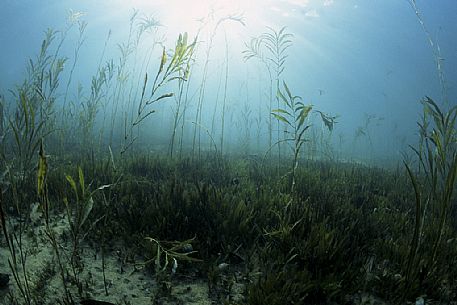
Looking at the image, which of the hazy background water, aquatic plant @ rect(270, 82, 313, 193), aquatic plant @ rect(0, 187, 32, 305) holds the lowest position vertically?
aquatic plant @ rect(0, 187, 32, 305)

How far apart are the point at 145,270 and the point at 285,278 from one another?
3.80ft

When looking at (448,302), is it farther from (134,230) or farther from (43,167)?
(43,167)

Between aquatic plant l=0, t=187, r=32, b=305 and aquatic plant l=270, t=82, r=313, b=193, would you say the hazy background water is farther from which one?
aquatic plant l=0, t=187, r=32, b=305

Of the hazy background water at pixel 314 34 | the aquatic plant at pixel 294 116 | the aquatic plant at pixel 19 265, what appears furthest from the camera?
the hazy background water at pixel 314 34

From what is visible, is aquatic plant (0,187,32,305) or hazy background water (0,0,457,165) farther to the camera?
hazy background water (0,0,457,165)

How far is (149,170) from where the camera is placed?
5973mm

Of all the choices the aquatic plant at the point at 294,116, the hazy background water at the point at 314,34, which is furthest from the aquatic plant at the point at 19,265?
the hazy background water at the point at 314,34

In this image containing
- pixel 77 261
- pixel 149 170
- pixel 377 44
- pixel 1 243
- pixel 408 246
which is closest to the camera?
pixel 77 261

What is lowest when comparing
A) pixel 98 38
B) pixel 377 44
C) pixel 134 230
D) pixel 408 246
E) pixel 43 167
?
pixel 134 230

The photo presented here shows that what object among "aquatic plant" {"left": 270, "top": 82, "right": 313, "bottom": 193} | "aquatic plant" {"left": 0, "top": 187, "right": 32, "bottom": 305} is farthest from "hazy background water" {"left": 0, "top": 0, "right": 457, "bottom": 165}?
"aquatic plant" {"left": 0, "top": 187, "right": 32, "bottom": 305}

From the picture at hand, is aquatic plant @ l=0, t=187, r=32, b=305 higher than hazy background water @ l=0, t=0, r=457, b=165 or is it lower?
lower

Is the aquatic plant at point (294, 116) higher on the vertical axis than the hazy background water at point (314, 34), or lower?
lower

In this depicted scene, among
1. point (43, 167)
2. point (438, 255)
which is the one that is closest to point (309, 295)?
point (438, 255)

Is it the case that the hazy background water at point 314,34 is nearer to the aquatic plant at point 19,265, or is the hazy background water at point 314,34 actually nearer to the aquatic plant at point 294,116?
the aquatic plant at point 294,116
